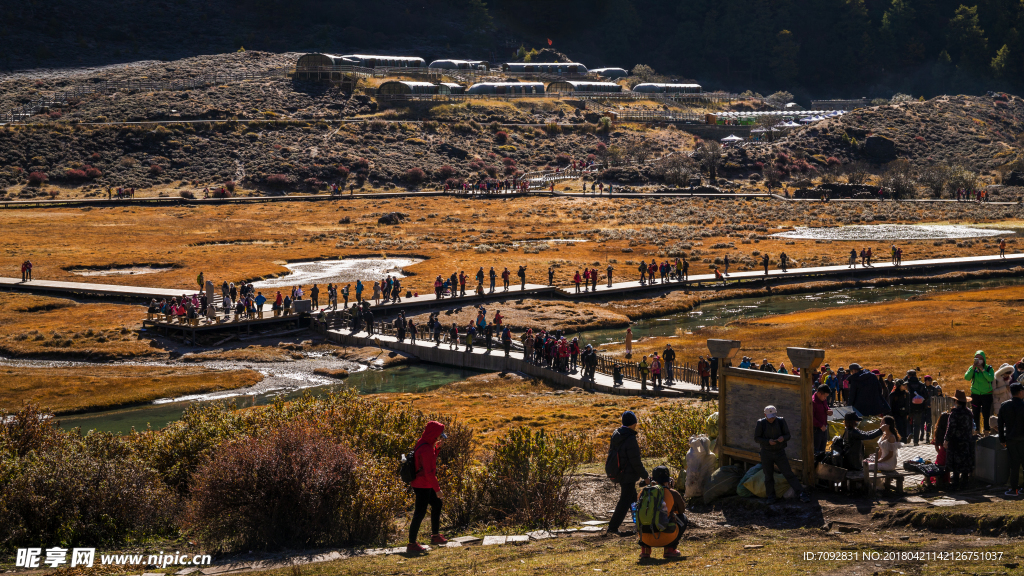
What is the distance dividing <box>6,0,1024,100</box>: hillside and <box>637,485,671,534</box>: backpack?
162 meters

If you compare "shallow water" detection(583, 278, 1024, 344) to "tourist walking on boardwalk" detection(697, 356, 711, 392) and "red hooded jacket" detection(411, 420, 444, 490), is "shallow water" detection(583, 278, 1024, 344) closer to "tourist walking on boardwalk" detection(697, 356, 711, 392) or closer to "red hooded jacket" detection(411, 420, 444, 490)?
"tourist walking on boardwalk" detection(697, 356, 711, 392)

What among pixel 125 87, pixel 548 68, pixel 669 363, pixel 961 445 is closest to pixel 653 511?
pixel 961 445

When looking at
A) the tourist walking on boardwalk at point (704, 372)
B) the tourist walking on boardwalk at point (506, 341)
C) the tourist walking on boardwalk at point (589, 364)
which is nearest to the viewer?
the tourist walking on boardwalk at point (704, 372)

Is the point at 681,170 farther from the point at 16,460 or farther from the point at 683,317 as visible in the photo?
the point at 16,460

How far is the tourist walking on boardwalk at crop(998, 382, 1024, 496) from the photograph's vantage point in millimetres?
13180

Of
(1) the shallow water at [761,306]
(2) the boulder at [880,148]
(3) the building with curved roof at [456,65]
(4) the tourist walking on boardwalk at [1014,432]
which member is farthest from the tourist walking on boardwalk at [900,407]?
(3) the building with curved roof at [456,65]

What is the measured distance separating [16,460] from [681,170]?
9927 centimetres

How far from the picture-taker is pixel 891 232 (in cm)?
7425

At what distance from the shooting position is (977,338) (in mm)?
35594

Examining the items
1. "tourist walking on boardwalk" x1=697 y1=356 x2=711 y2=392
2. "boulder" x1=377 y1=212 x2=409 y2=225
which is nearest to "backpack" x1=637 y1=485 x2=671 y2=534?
"tourist walking on boardwalk" x1=697 y1=356 x2=711 y2=392

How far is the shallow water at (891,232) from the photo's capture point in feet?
232

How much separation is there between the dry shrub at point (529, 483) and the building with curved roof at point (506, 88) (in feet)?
424

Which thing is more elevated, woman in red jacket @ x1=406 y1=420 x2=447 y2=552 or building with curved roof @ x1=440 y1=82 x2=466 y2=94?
building with curved roof @ x1=440 y1=82 x2=466 y2=94

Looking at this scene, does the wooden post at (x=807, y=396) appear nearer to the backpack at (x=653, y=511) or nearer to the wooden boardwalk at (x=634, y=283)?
the backpack at (x=653, y=511)
